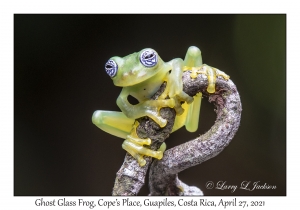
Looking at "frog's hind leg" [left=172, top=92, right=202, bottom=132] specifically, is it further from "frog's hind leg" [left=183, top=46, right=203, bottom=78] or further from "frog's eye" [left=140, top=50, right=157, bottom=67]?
"frog's eye" [left=140, top=50, right=157, bottom=67]

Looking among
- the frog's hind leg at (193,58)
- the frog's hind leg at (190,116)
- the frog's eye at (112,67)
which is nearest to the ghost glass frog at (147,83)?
the frog's eye at (112,67)

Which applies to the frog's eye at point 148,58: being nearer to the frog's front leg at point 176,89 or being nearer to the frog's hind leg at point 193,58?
the frog's front leg at point 176,89

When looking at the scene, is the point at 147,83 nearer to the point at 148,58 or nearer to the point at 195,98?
the point at 148,58

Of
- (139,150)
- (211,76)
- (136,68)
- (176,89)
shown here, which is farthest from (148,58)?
(139,150)

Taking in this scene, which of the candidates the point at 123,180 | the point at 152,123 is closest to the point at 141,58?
the point at 152,123
